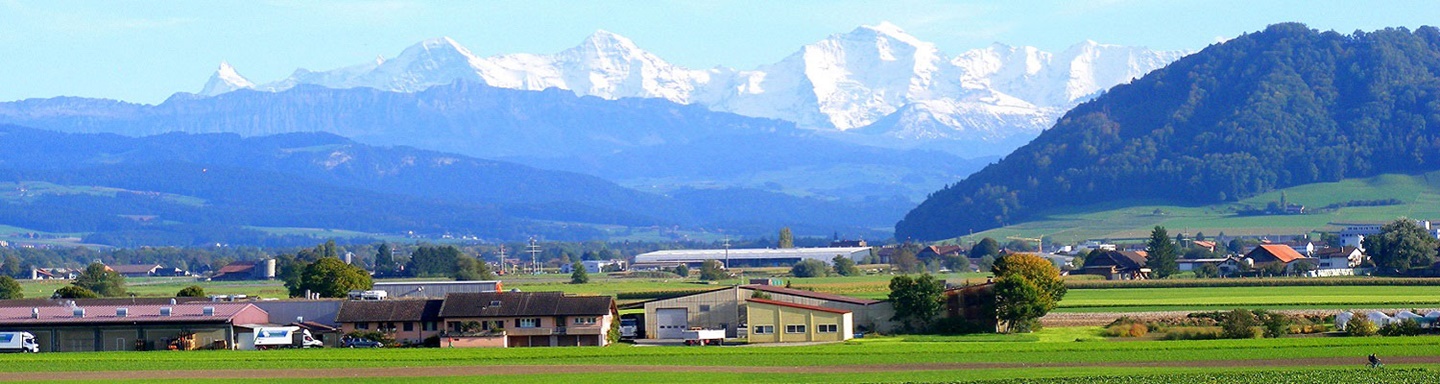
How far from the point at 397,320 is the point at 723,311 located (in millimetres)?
11786

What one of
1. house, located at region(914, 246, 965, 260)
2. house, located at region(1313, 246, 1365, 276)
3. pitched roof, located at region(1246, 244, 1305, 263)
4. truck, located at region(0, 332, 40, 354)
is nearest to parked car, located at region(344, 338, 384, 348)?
truck, located at region(0, 332, 40, 354)

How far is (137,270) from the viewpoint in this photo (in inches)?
7397

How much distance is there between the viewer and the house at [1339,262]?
108731 millimetres

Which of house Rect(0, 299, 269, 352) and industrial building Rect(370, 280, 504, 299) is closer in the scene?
house Rect(0, 299, 269, 352)

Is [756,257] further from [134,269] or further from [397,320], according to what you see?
[397,320]

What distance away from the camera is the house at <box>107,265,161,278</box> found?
182 meters

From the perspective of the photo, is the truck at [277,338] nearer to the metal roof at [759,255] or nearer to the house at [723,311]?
the house at [723,311]

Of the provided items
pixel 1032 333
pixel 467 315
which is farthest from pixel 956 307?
pixel 467 315

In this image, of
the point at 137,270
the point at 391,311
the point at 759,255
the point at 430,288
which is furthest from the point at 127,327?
the point at 137,270

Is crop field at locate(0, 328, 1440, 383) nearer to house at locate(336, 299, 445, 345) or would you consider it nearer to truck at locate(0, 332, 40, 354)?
truck at locate(0, 332, 40, 354)

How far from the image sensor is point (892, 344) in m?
57.9

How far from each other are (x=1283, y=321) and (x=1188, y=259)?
2872 inches

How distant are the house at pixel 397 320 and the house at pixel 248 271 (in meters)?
91.0

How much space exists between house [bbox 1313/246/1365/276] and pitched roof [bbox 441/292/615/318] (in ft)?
188
